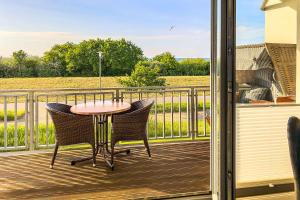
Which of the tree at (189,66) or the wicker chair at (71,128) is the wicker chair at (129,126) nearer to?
the wicker chair at (71,128)

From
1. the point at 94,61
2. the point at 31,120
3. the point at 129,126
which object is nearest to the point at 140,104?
the point at 129,126

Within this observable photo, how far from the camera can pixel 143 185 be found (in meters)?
3.46

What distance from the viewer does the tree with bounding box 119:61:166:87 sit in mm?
8617

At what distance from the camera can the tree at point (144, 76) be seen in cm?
862

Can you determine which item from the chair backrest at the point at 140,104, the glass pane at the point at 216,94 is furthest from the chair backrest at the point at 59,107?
the glass pane at the point at 216,94

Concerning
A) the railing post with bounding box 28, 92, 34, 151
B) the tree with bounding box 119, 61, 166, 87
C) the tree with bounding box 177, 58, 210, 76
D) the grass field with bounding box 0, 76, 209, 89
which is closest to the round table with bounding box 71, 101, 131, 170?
the railing post with bounding box 28, 92, 34, 151

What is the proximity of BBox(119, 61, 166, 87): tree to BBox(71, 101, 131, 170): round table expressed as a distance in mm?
3848

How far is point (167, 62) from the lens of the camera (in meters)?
9.16

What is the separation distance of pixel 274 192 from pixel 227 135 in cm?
78

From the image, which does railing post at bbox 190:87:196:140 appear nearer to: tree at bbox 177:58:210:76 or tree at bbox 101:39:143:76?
tree at bbox 177:58:210:76

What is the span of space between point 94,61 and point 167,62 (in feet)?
7.18

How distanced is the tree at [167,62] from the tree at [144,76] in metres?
0.18

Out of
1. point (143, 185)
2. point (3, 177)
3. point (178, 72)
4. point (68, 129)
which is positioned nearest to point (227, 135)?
point (143, 185)

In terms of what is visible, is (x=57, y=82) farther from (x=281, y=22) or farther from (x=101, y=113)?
(x=281, y=22)
